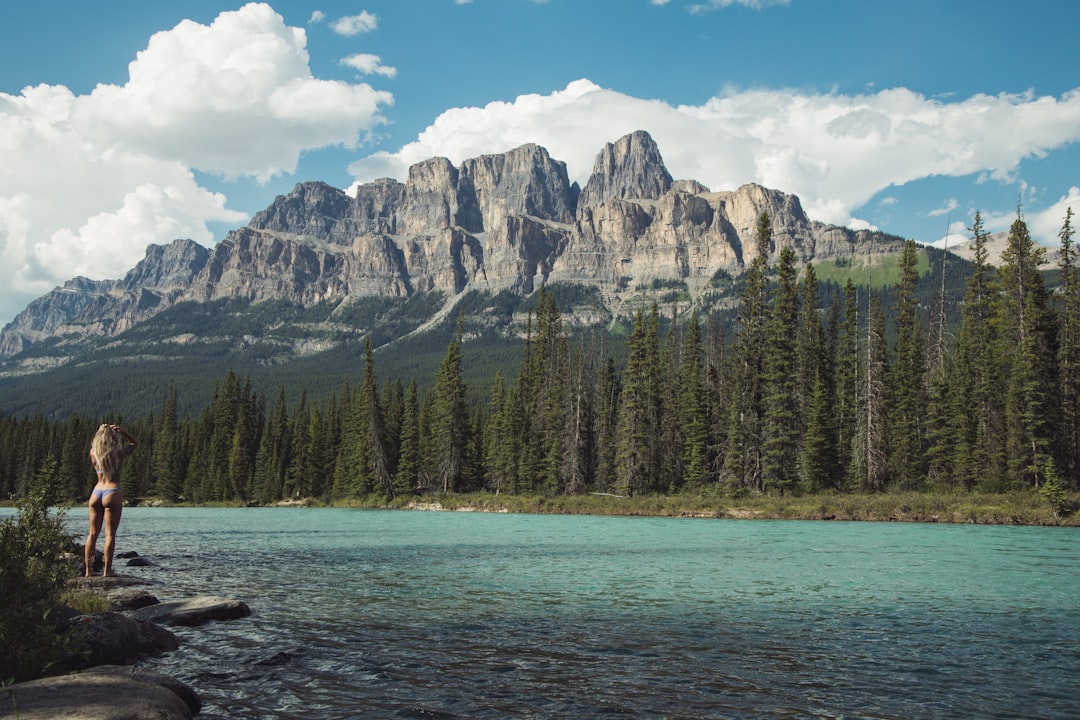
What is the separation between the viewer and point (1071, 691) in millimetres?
9969

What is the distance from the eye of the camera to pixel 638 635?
13414mm

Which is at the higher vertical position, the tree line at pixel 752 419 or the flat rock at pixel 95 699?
the tree line at pixel 752 419

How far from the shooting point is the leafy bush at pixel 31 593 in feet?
27.8

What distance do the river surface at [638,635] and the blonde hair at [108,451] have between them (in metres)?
3.65

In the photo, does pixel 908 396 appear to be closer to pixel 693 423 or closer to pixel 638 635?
pixel 693 423

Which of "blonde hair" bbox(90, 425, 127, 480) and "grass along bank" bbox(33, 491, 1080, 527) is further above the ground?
"blonde hair" bbox(90, 425, 127, 480)

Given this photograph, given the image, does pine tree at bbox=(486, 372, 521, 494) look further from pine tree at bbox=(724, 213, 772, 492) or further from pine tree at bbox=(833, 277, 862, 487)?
pine tree at bbox=(833, 277, 862, 487)

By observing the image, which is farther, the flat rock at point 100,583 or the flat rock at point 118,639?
the flat rock at point 100,583

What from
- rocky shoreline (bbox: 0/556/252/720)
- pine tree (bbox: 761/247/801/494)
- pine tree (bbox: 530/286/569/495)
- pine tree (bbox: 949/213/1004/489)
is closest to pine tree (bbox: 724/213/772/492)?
pine tree (bbox: 761/247/801/494)

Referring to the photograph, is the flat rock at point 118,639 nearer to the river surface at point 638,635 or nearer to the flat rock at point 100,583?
the river surface at point 638,635

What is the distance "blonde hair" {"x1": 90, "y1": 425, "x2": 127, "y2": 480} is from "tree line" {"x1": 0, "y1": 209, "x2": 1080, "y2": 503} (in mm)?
49363

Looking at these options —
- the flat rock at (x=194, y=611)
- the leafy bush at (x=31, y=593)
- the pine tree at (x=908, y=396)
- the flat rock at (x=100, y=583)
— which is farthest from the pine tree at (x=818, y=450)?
the leafy bush at (x=31, y=593)

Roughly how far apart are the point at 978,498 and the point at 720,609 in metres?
41.3

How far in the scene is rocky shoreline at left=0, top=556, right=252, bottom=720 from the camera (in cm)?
719
